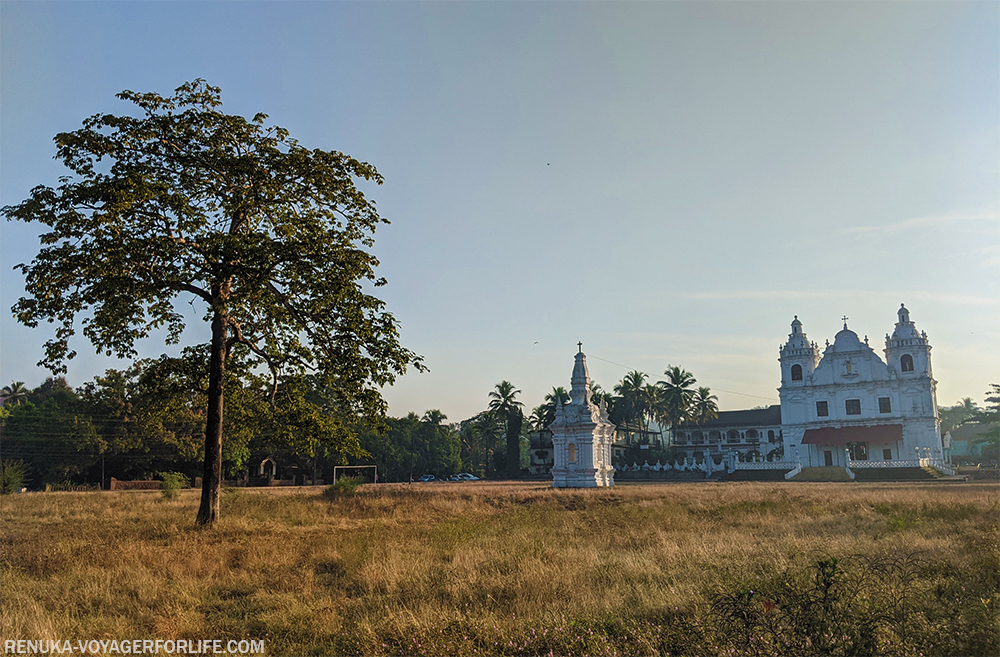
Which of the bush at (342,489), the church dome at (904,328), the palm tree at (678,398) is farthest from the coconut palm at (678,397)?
the bush at (342,489)

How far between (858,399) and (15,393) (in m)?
104

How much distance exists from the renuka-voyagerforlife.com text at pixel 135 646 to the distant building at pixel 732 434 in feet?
264

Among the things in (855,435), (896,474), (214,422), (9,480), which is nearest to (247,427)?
(214,422)

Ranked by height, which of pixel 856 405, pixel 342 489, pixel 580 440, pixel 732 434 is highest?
pixel 856 405

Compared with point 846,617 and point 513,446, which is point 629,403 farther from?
point 846,617

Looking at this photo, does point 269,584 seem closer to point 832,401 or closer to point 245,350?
point 245,350

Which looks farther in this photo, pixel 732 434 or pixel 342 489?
pixel 732 434

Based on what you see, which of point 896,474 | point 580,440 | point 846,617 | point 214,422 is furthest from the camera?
point 896,474

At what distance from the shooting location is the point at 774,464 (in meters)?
64.6

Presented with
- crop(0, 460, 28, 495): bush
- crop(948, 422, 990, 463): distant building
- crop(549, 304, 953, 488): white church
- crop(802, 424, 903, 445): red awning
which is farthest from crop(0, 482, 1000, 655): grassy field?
crop(948, 422, 990, 463): distant building

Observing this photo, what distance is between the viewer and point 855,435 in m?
66.6

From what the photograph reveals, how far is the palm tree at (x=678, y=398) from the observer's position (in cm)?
8869

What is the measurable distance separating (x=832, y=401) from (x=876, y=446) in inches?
237

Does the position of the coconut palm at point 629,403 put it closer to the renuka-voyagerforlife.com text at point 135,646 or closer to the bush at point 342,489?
the bush at point 342,489
